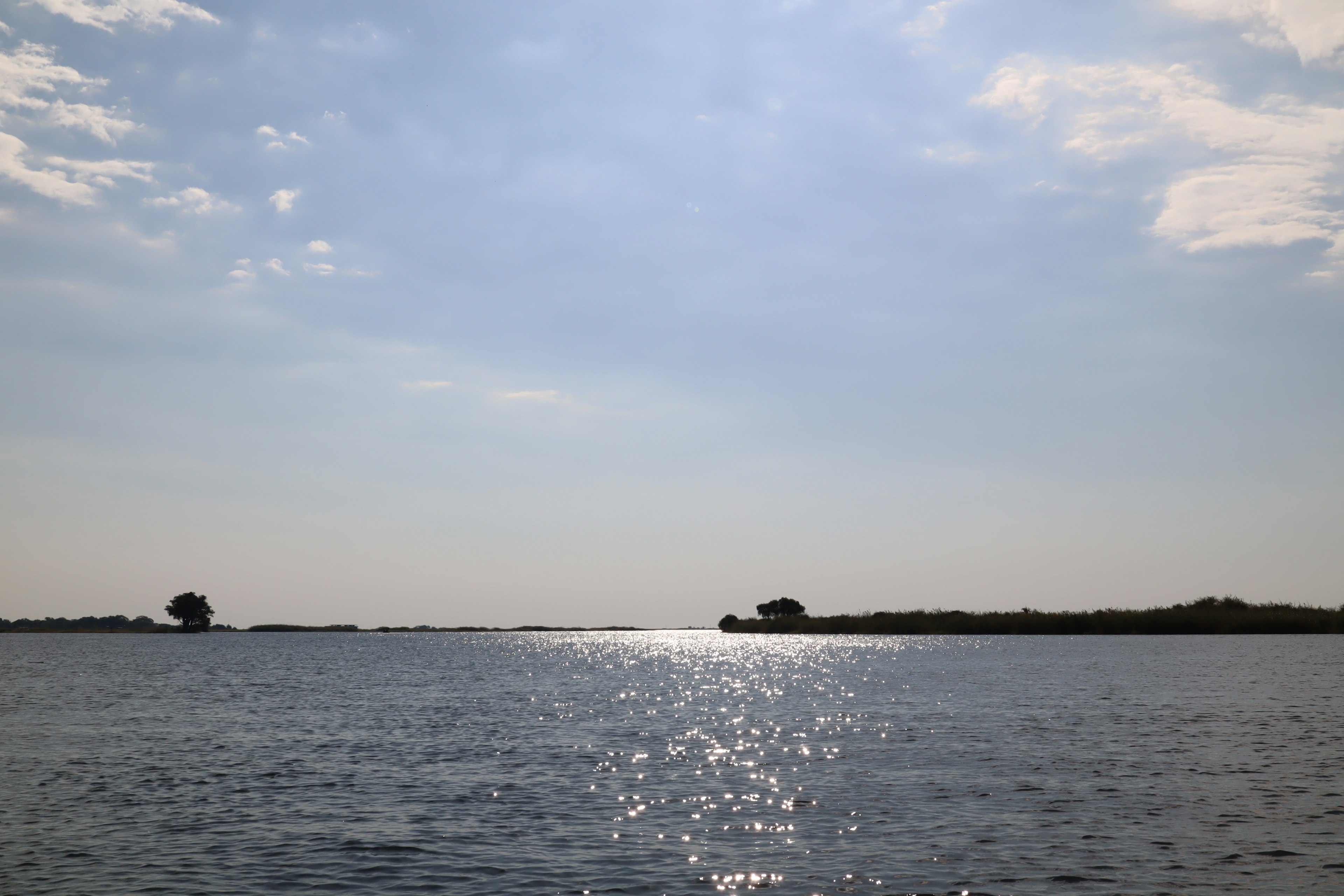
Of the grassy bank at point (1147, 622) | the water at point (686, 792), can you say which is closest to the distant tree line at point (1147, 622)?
the grassy bank at point (1147, 622)

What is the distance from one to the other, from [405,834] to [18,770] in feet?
68.8

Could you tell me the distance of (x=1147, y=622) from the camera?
161 m

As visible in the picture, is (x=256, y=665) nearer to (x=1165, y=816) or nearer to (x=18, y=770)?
(x=18, y=770)

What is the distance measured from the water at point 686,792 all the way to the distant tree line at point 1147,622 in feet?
332

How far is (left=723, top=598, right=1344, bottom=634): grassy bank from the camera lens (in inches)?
6107

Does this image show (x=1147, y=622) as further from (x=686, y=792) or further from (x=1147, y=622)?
(x=686, y=792)

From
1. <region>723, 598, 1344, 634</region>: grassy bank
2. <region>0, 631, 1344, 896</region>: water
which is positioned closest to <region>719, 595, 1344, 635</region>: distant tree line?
<region>723, 598, 1344, 634</region>: grassy bank

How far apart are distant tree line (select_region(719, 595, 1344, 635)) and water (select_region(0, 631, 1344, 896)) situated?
332ft

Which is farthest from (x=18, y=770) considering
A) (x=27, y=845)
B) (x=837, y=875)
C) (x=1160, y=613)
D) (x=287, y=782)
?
(x=1160, y=613)

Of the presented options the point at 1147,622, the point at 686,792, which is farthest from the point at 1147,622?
the point at 686,792

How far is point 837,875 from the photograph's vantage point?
63.2ft

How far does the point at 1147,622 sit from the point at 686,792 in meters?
160

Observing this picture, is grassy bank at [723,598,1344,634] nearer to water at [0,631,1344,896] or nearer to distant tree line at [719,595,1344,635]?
distant tree line at [719,595,1344,635]

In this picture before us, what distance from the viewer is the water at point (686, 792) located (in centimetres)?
1973
